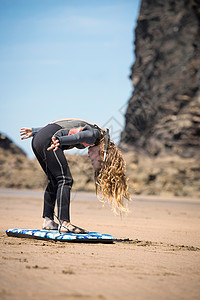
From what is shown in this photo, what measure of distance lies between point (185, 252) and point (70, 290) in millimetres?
2104

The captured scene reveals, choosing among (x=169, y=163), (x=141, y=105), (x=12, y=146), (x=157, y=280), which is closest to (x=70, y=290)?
(x=157, y=280)

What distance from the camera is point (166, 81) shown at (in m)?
40.4

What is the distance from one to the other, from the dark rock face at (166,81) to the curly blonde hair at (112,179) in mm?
28780

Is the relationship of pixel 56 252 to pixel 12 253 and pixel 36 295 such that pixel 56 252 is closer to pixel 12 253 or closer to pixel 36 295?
pixel 12 253

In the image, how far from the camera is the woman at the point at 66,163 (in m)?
4.44

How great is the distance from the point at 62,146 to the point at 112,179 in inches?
28.5

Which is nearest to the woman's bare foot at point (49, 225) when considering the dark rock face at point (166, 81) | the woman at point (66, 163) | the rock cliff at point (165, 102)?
the woman at point (66, 163)

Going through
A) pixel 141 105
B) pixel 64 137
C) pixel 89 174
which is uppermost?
pixel 141 105

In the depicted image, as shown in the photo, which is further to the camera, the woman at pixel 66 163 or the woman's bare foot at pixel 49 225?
the woman's bare foot at pixel 49 225

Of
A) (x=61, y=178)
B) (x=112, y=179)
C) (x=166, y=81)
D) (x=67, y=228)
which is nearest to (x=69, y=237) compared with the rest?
(x=67, y=228)

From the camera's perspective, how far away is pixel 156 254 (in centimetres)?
372

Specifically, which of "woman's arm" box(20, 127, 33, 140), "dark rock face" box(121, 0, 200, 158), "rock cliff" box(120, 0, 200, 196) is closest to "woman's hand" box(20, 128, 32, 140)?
"woman's arm" box(20, 127, 33, 140)

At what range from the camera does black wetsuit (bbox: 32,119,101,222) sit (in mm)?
4309

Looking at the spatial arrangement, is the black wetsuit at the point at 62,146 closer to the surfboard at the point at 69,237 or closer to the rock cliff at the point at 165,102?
the surfboard at the point at 69,237
